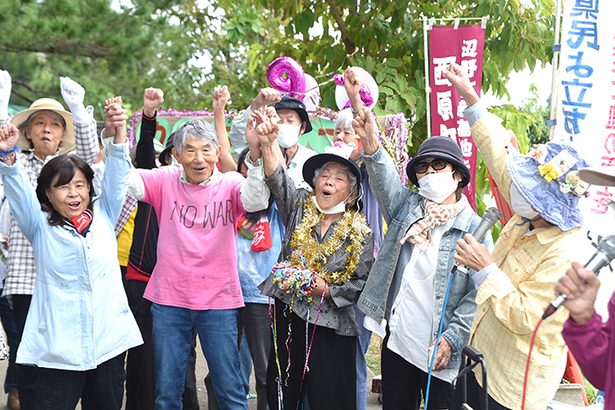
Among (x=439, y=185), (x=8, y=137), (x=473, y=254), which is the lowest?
(x=473, y=254)

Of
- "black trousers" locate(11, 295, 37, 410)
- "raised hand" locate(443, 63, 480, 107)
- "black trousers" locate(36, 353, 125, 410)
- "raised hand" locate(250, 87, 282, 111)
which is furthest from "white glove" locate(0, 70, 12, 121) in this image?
"raised hand" locate(443, 63, 480, 107)

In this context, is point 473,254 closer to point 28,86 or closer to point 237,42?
point 237,42

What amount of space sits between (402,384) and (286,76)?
3169mm

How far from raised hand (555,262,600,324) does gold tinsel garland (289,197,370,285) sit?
227cm

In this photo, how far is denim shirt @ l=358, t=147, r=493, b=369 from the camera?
443 centimetres

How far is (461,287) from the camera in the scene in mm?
4492

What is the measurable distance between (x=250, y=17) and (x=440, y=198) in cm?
766

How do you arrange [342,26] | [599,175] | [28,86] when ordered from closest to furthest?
[599,175]
[342,26]
[28,86]

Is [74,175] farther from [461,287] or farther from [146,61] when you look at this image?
[146,61]

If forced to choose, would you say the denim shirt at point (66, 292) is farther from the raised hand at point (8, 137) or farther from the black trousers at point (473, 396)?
the black trousers at point (473, 396)

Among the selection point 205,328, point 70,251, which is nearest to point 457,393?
point 205,328

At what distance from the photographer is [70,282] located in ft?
15.1

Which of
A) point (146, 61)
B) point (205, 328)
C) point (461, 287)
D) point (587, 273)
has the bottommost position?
point (205, 328)

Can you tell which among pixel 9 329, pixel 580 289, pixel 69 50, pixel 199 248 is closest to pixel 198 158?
pixel 199 248
